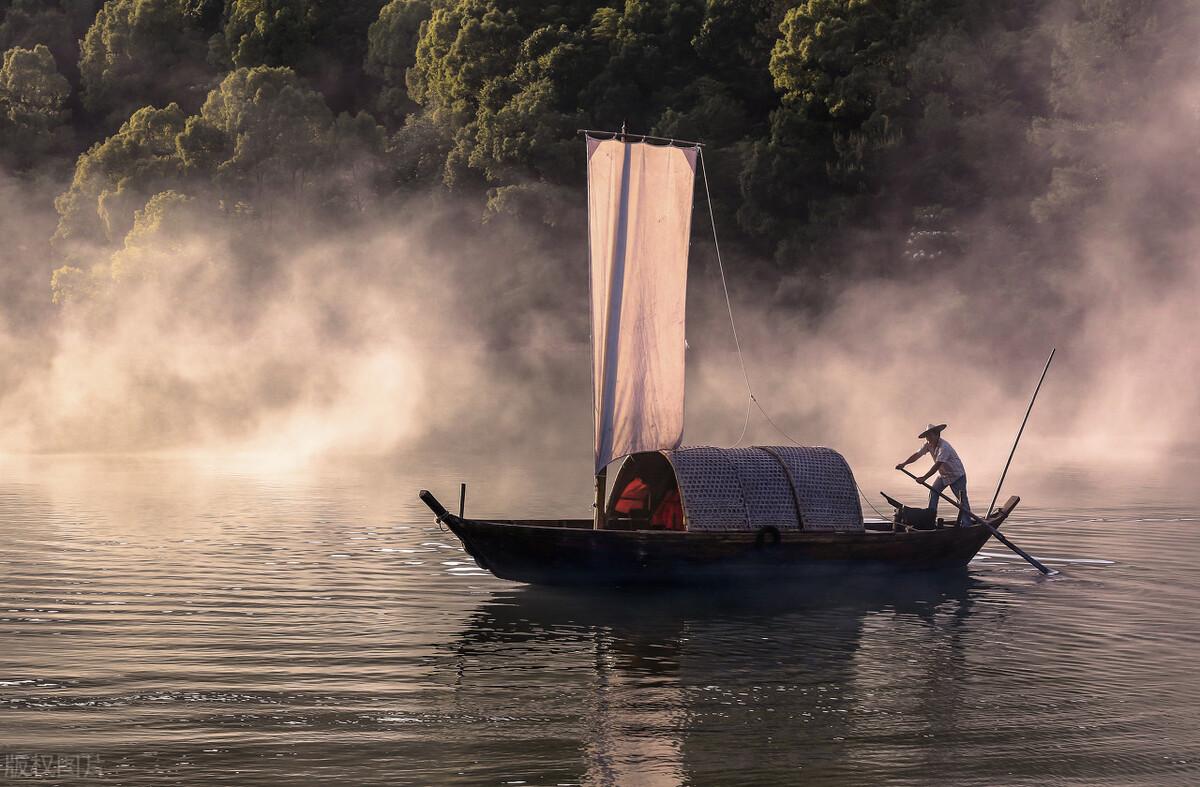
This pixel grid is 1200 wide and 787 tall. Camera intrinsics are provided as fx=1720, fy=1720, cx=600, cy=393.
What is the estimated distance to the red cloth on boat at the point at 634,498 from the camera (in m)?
24.2

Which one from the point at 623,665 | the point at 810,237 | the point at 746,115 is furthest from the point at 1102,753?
the point at 746,115

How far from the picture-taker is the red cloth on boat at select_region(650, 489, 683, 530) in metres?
23.8

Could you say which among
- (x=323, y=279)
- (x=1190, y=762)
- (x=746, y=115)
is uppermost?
(x=746, y=115)

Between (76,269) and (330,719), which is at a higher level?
(76,269)

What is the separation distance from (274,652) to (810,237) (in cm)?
4911

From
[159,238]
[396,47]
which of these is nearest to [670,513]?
[159,238]

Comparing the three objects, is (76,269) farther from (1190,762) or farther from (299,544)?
(1190,762)

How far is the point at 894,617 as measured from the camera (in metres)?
21.2

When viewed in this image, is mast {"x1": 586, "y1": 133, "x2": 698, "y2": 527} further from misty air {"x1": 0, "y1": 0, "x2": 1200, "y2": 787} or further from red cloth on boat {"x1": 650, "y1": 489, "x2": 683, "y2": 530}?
red cloth on boat {"x1": 650, "y1": 489, "x2": 683, "y2": 530}

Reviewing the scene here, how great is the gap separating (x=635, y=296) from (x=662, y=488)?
2.88 meters

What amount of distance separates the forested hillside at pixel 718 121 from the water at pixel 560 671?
34675mm

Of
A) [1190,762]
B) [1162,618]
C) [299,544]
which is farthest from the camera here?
[299,544]

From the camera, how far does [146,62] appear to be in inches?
3605

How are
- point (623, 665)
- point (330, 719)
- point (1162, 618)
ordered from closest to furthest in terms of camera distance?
point (330, 719) < point (623, 665) < point (1162, 618)
